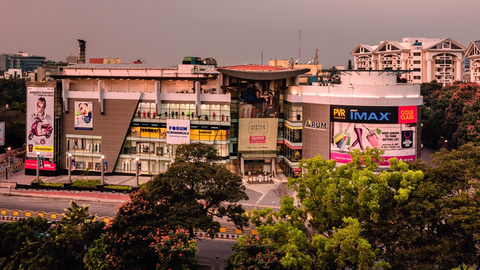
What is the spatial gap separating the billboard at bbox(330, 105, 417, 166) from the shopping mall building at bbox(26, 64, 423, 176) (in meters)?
4.19

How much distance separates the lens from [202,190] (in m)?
35.5

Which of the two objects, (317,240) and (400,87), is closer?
(317,240)

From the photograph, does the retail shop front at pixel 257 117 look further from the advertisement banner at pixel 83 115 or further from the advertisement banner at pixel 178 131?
the advertisement banner at pixel 83 115

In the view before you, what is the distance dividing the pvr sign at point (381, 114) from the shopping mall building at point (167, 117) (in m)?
5.15

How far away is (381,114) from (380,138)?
3163mm

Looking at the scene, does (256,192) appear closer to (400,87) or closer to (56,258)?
(400,87)

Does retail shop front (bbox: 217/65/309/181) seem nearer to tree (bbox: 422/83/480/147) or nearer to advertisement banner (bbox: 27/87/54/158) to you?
advertisement banner (bbox: 27/87/54/158)

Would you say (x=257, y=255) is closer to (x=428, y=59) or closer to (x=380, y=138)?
(x=380, y=138)

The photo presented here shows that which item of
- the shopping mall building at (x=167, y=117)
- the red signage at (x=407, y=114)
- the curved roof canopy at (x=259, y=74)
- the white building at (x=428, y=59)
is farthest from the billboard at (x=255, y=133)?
the white building at (x=428, y=59)

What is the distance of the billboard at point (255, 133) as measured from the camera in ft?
212

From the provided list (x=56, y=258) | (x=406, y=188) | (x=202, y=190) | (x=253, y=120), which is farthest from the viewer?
(x=253, y=120)

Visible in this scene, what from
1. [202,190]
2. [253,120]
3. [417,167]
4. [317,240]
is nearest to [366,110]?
[253,120]

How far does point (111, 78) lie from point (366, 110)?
37.9 metres

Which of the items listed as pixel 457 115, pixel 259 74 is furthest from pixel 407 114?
pixel 457 115
